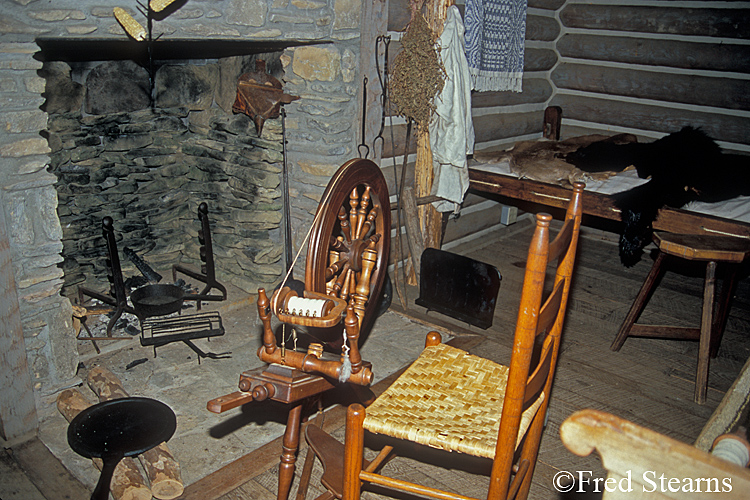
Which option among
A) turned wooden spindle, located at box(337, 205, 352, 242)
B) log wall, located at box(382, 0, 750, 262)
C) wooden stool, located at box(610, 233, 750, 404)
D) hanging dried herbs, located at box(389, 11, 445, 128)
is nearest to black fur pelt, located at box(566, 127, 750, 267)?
wooden stool, located at box(610, 233, 750, 404)

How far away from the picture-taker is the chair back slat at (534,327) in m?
1.33

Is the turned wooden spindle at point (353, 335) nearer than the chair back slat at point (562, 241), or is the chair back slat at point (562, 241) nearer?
the chair back slat at point (562, 241)

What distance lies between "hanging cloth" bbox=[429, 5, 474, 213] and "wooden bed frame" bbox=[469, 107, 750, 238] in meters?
0.50

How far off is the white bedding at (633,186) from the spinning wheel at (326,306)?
241 centimetres

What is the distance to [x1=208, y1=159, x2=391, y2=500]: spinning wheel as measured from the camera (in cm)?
162

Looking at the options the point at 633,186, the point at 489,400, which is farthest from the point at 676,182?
the point at 489,400

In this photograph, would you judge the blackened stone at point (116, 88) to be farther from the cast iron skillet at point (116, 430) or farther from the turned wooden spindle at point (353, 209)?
the turned wooden spindle at point (353, 209)

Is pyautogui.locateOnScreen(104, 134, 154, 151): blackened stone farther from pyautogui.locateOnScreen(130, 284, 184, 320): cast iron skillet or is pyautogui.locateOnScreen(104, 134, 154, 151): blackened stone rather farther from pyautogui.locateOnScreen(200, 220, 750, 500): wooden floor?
pyautogui.locateOnScreen(200, 220, 750, 500): wooden floor

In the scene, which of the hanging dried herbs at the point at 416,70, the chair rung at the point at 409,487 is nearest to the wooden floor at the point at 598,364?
the chair rung at the point at 409,487

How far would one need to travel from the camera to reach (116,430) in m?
2.44

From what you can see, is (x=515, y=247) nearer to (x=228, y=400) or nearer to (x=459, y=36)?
(x=459, y=36)

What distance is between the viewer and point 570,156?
4.36m

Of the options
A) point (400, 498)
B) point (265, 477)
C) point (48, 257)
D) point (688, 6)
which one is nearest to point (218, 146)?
point (48, 257)

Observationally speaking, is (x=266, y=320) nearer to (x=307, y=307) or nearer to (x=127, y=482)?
(x=307, y=307)
